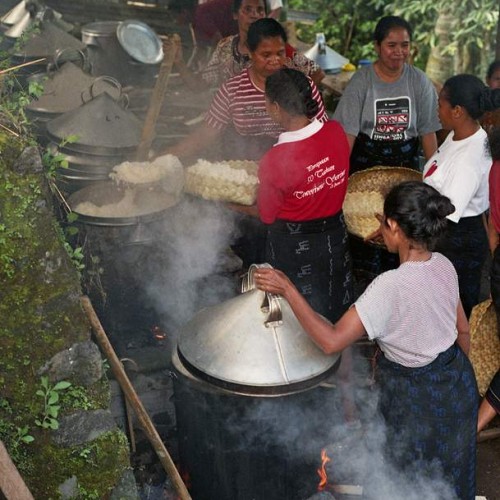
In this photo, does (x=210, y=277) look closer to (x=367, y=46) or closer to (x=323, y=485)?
(x=323, y=485)

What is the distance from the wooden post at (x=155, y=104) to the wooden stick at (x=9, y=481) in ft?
9.62

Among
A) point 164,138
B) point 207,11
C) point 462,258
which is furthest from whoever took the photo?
point 207,11

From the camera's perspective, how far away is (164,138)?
785cm

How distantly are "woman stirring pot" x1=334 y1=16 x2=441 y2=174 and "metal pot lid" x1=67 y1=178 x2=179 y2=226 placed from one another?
171 cm

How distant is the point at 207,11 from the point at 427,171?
470cm

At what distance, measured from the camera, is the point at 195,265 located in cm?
523

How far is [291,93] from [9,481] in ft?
8.63

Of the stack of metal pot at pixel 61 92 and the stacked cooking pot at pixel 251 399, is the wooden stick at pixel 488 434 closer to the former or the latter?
the stacked cooking pot at pixel 251 399

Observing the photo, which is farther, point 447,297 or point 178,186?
point 178,186

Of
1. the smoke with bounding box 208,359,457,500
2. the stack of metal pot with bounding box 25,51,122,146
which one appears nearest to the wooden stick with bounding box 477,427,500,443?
the smoke with bounding box 208,359,457,500

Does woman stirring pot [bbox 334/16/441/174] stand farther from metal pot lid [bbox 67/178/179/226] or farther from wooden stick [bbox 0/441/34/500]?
wooden stick [bbox 0/441/34/500]

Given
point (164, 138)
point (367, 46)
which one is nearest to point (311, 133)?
point (164, 138)

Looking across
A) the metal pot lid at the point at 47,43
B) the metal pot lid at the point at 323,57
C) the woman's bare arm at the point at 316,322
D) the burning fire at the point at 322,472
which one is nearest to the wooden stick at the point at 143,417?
the burning fire at the point at 322,472

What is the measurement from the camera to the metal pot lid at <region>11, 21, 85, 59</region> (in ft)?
22.4
